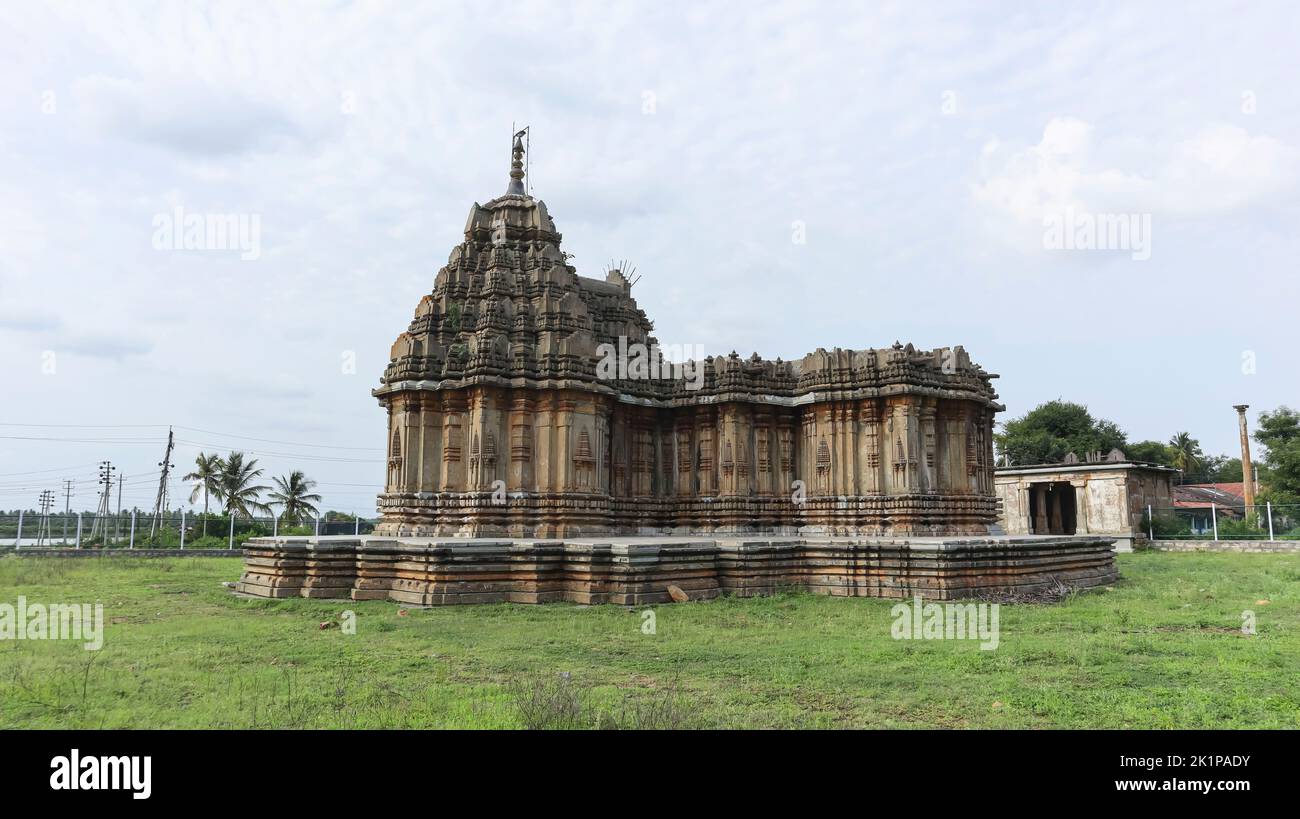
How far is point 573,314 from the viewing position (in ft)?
65.7

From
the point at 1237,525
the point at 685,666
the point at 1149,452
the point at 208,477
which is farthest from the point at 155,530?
the point at 1149,452

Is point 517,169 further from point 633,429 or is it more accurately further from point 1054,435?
point 1054,435

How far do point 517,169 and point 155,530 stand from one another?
27370 mm

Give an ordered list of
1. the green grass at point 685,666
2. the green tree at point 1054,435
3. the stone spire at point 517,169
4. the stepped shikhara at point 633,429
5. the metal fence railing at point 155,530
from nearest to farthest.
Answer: the green grass at point 685,666 → the stepped shikhara at point 633,429 → the stone spire at point 517,169 → the metal fence railing at point 155,530 → the green tree at point 1054,435

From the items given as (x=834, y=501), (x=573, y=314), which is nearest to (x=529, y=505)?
(x=573, y=314)

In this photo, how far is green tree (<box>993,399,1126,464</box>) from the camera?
5631cm

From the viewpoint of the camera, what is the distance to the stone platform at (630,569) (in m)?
14.2

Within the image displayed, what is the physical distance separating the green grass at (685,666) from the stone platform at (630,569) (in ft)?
2.19

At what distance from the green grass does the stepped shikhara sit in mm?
4904

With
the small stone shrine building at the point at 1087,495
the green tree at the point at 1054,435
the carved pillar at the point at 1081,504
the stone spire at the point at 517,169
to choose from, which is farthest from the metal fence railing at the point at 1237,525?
the stone spire at the point at 517,169

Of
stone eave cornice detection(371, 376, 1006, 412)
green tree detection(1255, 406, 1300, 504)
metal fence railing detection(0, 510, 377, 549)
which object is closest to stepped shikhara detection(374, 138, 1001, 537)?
stone eave cornice detection(371, 376, 1006, 412)

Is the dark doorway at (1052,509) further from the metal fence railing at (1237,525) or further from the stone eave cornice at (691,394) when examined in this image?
the stone eave cornice at (691,394)
